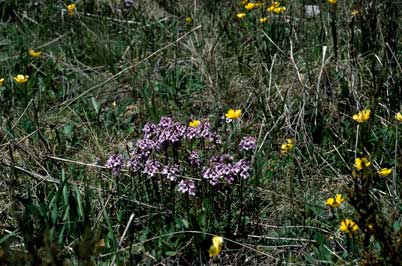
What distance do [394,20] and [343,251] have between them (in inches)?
65.8

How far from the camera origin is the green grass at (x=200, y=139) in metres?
2.32

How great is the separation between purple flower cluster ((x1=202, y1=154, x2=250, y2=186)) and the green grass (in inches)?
2.9

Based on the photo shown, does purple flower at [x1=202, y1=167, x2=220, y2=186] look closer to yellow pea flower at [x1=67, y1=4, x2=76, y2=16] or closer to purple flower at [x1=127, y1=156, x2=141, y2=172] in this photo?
purple flower at [x1=127, y1=156, x2=141, y2=172]

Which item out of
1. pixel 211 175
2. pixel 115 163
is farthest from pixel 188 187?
pixel 115 163

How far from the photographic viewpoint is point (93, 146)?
3.06m

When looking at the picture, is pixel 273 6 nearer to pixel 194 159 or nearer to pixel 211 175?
pixel 194 159

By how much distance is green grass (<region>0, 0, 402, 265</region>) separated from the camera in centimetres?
232

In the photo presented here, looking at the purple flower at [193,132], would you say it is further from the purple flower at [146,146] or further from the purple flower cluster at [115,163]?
the purple flower cluster at [115,163]

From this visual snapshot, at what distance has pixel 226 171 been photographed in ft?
7.52

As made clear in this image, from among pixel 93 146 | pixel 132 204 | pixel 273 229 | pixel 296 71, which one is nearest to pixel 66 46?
pixel 93 146

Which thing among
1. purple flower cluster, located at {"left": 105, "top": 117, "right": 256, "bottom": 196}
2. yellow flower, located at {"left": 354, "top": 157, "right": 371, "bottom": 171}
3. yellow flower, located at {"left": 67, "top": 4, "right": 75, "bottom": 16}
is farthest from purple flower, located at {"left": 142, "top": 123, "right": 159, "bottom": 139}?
yellow flower, located at {"left": 67, "top": 4, "right": 75, "bottom": 16}

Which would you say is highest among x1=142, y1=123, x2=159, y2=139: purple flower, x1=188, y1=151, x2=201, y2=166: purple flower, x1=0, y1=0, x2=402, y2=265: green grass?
x1=142, y1=123, x2=159, y2=139: purple flower

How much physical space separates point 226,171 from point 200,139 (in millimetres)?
423

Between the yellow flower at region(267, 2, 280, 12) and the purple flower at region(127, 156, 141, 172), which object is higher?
the yellow flower at region(267, 2, 280, 12)
